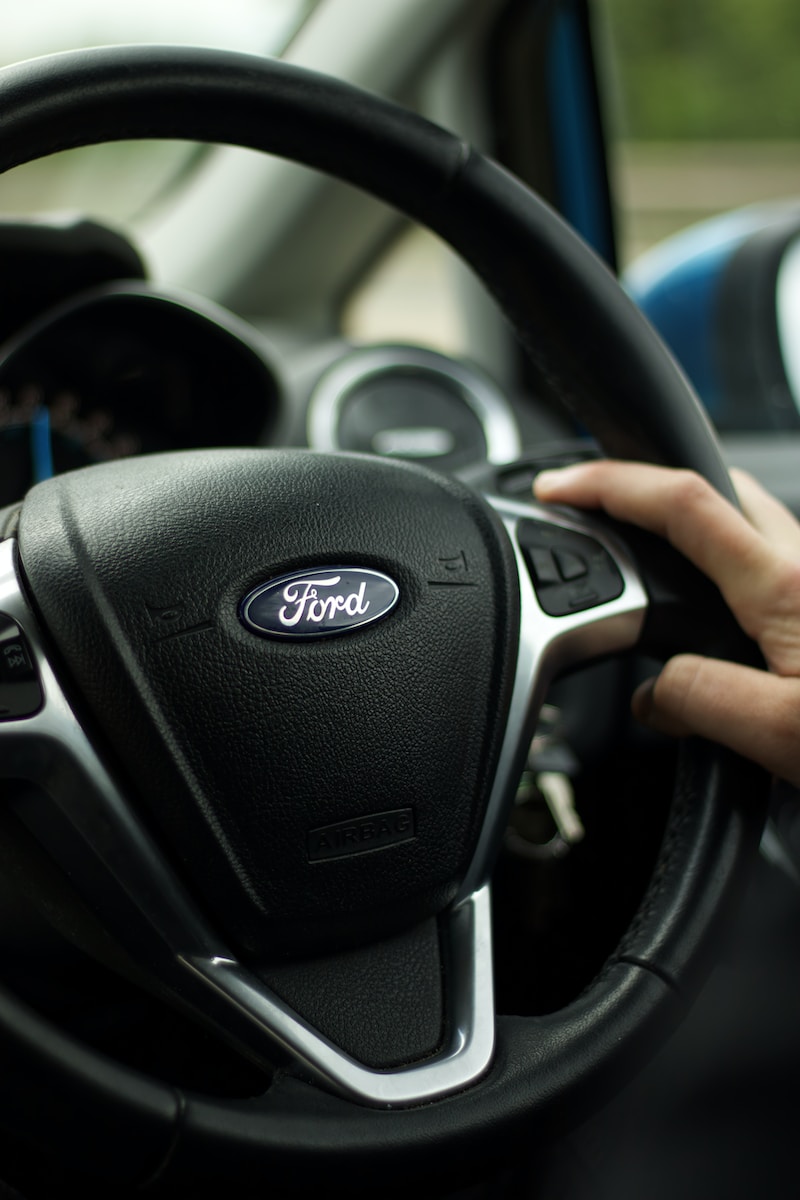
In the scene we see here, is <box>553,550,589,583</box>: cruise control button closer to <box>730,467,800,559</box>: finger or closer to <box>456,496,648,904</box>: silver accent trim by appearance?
<box>456,496,648,904</box>: silver accent trim

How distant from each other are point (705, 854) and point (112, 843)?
1.34 feet

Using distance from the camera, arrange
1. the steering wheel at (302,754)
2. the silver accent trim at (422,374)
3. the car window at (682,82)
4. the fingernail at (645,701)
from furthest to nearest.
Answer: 1. the car window at (682,82)
2. the silver accent trim at (422,374)
3. the fingernail at (645,701)
4. the steering wheel at (302,754)

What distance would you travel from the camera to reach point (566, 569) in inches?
33.1

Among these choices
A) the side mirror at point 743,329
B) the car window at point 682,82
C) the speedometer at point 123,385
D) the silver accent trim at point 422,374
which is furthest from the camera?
the side mirror at point 743,329

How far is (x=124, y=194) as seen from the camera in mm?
1804

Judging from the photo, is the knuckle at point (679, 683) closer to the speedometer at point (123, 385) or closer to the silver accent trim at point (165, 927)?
the silver accent trim at point (165, 927)

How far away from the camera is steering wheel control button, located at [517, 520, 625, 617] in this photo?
32.5 inches

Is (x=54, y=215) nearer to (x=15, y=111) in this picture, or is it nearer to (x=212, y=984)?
(x=15, y=111)

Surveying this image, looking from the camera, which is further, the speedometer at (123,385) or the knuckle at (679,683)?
the speedometer at (123,385)

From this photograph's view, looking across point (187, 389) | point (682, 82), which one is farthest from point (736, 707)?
point (682, 82)

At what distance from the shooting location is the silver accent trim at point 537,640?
0.78 m

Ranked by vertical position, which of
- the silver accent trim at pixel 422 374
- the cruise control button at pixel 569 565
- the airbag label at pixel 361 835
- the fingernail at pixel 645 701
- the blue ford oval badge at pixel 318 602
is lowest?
the silver accent trim at pixel 422 374

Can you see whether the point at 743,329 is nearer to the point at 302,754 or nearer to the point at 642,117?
the point at 642,117

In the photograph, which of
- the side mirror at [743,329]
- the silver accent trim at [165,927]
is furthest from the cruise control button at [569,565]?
the side mirror at [743,329]
